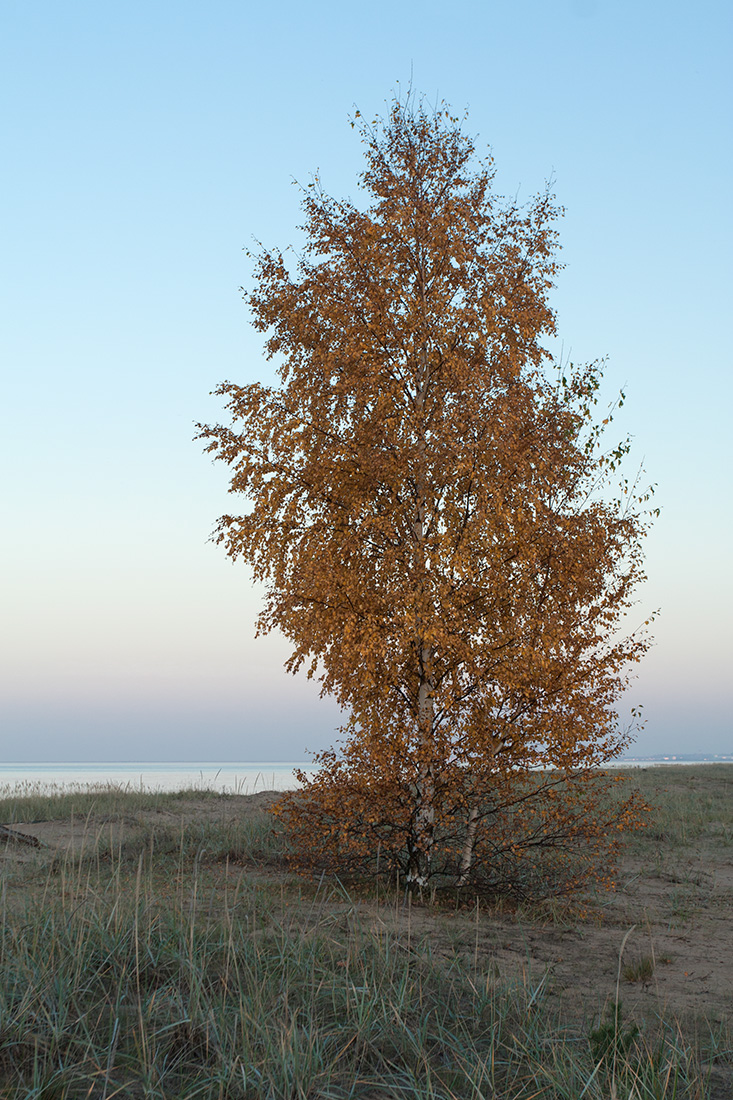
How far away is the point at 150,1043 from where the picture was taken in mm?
4484

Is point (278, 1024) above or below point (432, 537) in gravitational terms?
below

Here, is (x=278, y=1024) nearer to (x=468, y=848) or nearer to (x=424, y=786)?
(x=424, y=786)

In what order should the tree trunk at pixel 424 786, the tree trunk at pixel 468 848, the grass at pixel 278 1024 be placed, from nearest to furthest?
the grass at pixel 278 1024
the tree trunk at pixel 424 786
the tree trunk at pixel 468 848

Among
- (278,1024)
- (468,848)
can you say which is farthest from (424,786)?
(278,1024)

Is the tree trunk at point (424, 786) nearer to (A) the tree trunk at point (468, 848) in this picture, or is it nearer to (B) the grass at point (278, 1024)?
(A) the tree trunk at point (468, 848)

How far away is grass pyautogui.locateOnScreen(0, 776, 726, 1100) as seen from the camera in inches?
166

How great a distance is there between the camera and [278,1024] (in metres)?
4.78

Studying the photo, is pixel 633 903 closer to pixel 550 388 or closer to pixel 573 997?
pixel 573 997

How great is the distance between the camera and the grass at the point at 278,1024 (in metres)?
4.22

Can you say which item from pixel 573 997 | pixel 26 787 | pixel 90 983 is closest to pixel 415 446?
pixel 573 997

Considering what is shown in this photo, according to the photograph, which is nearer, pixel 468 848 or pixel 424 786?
pixel 424 786

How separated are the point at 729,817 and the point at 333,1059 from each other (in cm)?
1584

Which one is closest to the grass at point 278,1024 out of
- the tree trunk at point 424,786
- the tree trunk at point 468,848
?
the tree trunk at point 424,786

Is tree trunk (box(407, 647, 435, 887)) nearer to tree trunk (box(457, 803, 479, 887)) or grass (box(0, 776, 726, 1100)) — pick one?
tree trunk (box(457, 803, 479, 887))
